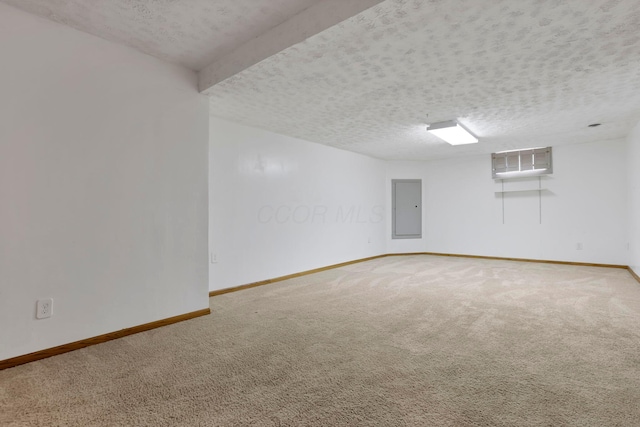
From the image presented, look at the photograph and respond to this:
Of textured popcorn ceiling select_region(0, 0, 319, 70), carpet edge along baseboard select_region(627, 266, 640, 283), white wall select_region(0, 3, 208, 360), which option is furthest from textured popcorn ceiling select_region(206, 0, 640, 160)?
carpet edge along baseboard select_region(627, 266, 640, 283)

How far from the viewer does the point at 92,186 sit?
8.03 feet

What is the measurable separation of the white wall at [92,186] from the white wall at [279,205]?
0.83 m

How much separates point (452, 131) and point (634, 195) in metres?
2.87

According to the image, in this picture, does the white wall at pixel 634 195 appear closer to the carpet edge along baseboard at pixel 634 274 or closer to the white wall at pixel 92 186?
the carpet edge along baseboard at pixel 634 274

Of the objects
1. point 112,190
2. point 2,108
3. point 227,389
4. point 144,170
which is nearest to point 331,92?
point 144,170

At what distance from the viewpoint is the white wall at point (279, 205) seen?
4.02 m

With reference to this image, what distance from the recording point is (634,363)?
6.64 feet

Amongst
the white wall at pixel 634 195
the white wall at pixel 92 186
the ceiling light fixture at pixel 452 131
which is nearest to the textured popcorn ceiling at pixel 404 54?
the ceiling light fixture at pixel 452 131

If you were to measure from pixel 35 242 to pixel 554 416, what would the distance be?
3.30 m

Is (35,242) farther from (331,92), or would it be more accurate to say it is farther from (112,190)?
(331,92)

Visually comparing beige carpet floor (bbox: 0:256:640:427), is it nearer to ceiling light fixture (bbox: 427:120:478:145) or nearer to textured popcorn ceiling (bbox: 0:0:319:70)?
ceiling light fixture (bbox: 427:120:478:145)

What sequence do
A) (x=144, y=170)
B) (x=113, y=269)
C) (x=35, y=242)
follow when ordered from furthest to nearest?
(x=144, y=170)
(x=113, y=269)
(x=35, y=242)

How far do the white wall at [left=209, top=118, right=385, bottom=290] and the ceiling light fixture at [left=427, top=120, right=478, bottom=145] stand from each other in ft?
6.59

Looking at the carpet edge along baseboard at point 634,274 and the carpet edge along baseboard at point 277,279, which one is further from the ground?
the carpet edge along baseboard at point 634,274
